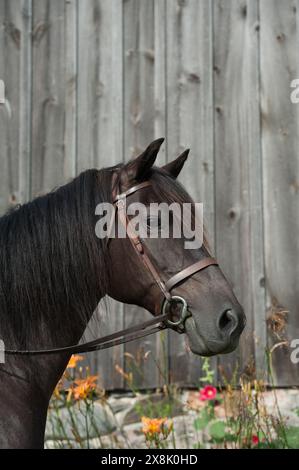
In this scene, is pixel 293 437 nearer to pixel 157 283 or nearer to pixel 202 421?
pixel 202 421

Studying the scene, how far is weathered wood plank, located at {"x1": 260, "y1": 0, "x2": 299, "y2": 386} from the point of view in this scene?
16.1 ft

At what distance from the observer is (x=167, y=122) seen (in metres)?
5.18

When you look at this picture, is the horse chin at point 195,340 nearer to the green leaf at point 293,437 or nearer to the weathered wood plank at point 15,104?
the green leaf at point 293,437

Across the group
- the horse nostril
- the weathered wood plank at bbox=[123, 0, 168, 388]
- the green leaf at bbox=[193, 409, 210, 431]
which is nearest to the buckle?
the horse nostril

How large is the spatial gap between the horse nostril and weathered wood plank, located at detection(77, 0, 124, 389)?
2.70 m

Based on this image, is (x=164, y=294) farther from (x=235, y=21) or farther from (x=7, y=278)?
→ (x=235, y=21)

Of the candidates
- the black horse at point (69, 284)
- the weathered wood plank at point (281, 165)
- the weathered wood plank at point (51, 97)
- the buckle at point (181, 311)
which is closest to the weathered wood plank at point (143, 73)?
the weathered wood plank at point (51, 97)

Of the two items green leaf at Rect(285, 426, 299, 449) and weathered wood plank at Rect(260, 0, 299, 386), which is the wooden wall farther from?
green leaf at Rect(285, 426, 299, 449)

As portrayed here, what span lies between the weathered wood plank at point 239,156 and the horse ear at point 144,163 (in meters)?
2.23

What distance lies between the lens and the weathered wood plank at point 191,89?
16.8 feet
